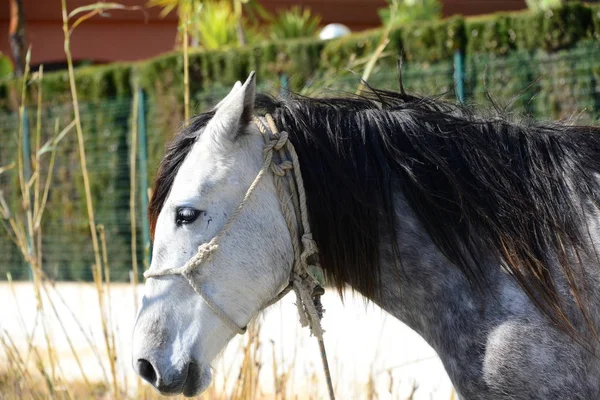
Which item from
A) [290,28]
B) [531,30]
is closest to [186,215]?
[531,30]

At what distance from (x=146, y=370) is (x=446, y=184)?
3.17 ft

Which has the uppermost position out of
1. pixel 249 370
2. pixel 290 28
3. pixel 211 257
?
pixel 290 28

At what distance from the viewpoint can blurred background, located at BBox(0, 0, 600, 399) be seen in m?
3.62

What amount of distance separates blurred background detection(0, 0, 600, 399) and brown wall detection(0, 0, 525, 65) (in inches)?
1.1

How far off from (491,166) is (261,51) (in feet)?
23.1

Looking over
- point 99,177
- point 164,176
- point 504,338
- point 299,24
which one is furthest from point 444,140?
point 299,24

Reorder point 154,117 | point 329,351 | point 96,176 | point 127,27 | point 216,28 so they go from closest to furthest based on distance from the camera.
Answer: point 329,351 → point 154,117 → point 96,176 → point 216,28 → point 127,27

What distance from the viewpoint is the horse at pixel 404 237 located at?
2.15m

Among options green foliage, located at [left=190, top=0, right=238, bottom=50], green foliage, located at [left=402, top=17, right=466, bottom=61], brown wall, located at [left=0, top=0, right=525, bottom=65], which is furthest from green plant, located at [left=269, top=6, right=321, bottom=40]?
green foliage, located at [left=402, top=17, right=466, bottom=61]

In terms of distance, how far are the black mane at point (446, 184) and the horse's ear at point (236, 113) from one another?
4.6 inches

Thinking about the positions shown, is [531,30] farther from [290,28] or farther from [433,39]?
[290,28]

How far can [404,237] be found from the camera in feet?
7.50

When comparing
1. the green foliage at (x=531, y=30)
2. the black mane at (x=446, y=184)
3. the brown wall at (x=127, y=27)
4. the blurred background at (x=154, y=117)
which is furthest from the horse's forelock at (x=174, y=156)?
the brown wall at (x=127, y=27)

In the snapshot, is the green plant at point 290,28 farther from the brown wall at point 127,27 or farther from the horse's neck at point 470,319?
the horse's neck at point 470,319
